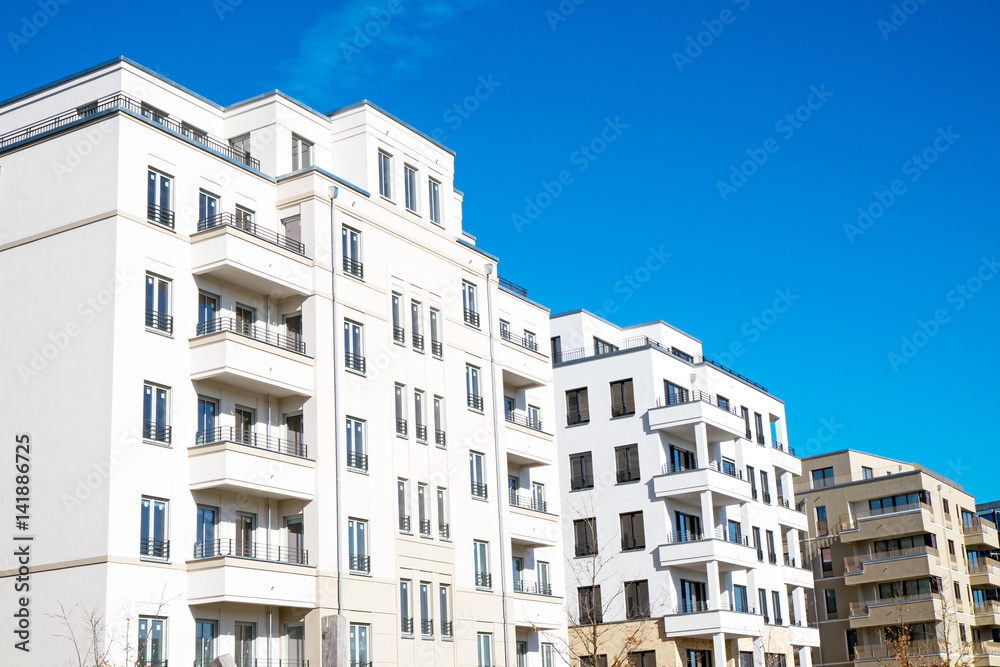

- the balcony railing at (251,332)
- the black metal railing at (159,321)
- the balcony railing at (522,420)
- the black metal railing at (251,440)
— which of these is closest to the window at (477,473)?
the balcony railing at (522,420)

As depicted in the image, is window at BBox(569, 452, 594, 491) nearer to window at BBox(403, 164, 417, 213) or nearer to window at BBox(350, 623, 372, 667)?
window at BBox(403, 164, 417, 213)

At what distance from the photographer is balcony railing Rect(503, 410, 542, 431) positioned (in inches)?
2236

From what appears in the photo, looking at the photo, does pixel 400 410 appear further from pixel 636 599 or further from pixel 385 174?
pixel 636 599

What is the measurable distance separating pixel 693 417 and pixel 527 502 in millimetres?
12247

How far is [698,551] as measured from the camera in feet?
205

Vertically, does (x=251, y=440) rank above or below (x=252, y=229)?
below

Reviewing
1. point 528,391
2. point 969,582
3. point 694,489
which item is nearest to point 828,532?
point 969,582

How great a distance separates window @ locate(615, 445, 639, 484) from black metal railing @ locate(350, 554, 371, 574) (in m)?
24.7

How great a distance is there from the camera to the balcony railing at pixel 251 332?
40.9 meters

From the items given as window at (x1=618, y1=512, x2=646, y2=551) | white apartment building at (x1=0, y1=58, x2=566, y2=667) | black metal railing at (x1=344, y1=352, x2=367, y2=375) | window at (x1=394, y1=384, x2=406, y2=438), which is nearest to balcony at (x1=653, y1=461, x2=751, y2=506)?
window at (x1=618, y1=512, x2=646, y2=551)

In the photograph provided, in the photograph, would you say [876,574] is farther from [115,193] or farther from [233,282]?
[115,193]

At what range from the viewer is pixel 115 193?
125 feet

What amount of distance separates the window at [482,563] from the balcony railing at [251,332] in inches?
467

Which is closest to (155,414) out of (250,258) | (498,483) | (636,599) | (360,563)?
(250,258)
